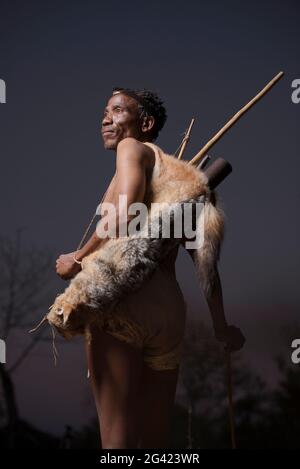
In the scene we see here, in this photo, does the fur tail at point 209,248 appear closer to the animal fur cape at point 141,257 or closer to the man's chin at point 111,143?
the animal fur cape at point 141,257

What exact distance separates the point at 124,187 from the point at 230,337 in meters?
0.63

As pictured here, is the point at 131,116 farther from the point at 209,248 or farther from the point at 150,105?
the point at 209,248

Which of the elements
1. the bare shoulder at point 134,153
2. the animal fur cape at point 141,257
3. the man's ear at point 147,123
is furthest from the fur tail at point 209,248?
the man's ear at point 147,123

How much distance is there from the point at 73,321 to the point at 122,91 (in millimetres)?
736

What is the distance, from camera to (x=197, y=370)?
3777mm

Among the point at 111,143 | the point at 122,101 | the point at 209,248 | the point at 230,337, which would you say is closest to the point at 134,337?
the point at 209,248

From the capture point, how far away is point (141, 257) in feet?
5.70

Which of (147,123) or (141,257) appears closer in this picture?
(141,257)

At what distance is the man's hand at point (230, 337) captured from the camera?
6.82 ft

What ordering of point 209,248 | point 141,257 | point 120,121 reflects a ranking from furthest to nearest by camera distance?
point 120,121, point 209,248, point 141,257

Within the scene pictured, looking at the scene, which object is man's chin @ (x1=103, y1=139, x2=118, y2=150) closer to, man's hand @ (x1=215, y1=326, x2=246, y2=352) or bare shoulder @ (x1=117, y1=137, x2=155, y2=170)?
bare shoulder @ (x1=117, y1=137, x2=155, y2=170)
